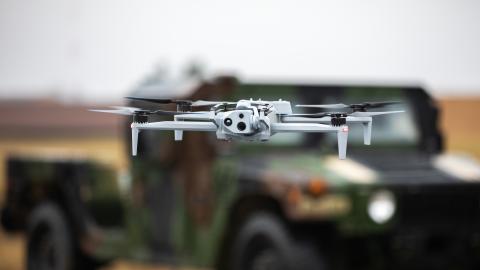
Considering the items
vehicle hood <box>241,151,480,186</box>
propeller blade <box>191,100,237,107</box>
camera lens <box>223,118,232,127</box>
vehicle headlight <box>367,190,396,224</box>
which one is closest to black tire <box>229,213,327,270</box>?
vehicle hood <box>241,151,480,186</box>

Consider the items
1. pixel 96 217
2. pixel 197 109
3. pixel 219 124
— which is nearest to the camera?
pixel 219 124

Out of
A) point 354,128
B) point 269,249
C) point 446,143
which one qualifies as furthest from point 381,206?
point 354,128

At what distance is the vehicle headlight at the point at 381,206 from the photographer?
10.4m

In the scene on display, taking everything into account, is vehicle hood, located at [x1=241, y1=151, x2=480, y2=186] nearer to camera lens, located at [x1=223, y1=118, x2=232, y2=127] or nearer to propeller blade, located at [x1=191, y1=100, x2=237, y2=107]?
propeller blade, located at [x1=191, y1=100, x2=237, y2=107]

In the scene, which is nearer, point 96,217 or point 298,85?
point 298,85

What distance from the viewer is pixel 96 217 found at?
13000 mm

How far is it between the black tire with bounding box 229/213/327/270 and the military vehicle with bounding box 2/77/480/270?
1cm

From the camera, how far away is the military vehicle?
1029cm

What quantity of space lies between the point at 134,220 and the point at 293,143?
6.49 feet

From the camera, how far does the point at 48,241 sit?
14023mm

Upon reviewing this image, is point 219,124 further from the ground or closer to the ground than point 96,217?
further from the ground

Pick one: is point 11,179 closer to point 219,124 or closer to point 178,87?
point 178,87

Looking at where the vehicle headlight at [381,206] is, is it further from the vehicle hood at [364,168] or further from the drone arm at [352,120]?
the drone arm at [352,120]

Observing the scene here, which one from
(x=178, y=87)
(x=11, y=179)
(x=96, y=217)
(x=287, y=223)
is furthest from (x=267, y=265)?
(x=178, y=87)
